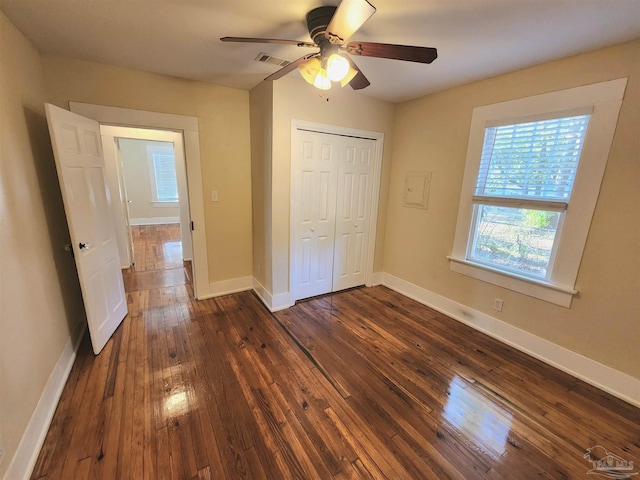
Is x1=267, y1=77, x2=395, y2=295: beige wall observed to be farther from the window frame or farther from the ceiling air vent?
the window frame

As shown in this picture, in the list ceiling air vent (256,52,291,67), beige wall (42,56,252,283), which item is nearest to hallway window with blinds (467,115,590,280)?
ceiling air vent (256,52,291,67)

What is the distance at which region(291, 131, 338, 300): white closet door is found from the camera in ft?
9.32

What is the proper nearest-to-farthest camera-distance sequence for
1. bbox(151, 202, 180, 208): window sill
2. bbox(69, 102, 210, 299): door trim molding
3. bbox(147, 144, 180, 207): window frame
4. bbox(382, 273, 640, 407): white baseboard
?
bbox(382, 273, 640, 407): white baseboard → bbox(69, 102, 210, 299): door trim molding → bbox(147, 144, 180, 207): window frame → bbox(151, 202, 180, 208): window sill

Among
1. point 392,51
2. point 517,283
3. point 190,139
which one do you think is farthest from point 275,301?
point 392,51

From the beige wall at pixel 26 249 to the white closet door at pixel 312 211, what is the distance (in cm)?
195

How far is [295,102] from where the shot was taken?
8.63ft

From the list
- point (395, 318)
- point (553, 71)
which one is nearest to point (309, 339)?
point (395, 318)

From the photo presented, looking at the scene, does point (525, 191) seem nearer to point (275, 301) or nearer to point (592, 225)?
point (592, 225)

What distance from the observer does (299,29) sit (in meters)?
1.73

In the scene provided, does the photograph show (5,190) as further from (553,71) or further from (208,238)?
(553,71)

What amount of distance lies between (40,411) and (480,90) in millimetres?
4031

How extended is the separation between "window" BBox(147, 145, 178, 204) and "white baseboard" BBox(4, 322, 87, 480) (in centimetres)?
642

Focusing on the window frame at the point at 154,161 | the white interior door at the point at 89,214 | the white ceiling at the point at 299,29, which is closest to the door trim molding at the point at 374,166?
the white ceiling at the point at 299,29

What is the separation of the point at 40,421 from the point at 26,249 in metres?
0.99
